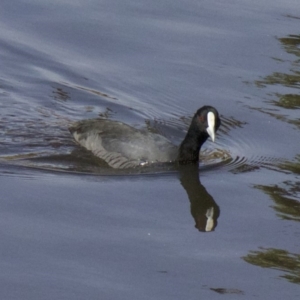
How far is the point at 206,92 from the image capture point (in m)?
11.0

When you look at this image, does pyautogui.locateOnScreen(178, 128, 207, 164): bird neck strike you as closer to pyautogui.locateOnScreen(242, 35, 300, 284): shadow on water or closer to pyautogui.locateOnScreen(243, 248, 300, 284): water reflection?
pyautogui.locateOnScreen(242, 35, 300, 284): shadow on water

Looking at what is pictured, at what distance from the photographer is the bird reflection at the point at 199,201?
25.8 feet

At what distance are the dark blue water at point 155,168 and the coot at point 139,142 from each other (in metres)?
0.19

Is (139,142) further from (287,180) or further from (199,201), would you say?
(287,180)

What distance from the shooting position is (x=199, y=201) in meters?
8.45

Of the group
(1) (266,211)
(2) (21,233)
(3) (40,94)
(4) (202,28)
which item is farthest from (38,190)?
(4) (202,28)

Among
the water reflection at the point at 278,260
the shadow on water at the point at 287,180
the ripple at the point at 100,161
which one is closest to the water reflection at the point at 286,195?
the shadow on water at the point at 287,180

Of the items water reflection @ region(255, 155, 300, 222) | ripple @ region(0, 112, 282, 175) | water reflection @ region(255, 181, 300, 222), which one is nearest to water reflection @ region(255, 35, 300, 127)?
ripple @ region(0, 112, 282, 175)

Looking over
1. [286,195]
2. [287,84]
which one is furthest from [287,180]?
[287,84]

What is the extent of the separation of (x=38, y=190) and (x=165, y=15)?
18.8ft

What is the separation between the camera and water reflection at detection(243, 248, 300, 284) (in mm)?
6891

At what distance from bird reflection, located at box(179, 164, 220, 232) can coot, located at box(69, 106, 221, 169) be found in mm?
202

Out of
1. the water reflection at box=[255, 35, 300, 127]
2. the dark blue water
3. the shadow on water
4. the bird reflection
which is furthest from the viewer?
the water reflection at box=[255, 35, 300, 127]

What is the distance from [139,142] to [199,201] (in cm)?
149
